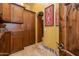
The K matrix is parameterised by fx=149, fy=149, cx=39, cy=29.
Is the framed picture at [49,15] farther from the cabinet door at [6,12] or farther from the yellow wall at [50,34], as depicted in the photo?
the cabinet door at [6,12]

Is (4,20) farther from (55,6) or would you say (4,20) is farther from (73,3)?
(73,3)

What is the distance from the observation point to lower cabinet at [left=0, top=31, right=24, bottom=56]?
6.61 ft

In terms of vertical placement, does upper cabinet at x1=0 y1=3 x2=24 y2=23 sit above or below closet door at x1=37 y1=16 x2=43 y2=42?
above

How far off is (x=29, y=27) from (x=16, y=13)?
0.86ft

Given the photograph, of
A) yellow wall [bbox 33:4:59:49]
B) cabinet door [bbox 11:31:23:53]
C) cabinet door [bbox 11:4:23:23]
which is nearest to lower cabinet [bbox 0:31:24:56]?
cabinet door [bbox 11:31:23:53]

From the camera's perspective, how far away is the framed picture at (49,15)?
2.06 meters

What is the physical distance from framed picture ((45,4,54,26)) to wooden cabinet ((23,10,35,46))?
18 cm

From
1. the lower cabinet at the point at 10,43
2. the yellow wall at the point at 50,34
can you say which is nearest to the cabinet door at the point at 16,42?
the lower cabinet at the point at 10,43

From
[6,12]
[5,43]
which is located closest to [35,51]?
[5,43]

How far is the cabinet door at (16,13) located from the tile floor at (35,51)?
399mm

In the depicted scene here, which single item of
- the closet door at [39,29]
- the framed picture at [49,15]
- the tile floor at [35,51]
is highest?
the framed picture at [49,15]

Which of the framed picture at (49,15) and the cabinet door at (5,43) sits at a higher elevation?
the framed picture at (49,15)

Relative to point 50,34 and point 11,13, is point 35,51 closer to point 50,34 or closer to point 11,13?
point 50,34

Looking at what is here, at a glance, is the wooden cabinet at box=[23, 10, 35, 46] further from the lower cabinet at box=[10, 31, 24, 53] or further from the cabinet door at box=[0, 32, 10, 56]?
the cabinet door at box=[0, 32, 10, 56]
